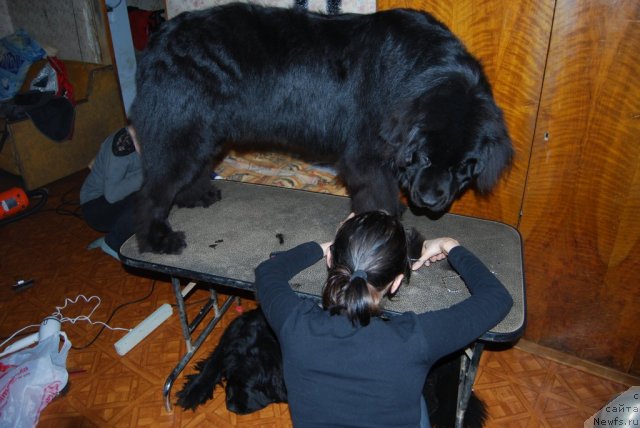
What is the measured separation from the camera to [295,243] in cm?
220

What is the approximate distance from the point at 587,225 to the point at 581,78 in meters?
0.74

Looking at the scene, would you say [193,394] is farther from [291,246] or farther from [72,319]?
[72,319]

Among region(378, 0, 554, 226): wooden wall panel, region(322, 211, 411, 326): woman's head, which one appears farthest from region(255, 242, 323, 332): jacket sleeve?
region(378, 0, 554, 226): wooden wall panel

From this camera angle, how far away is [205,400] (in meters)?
2.33

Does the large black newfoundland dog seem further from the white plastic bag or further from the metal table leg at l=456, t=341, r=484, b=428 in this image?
the white plastic bag

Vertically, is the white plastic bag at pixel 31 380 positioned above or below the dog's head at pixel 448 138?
below

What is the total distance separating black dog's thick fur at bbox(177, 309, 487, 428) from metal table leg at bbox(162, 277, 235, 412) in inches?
3.5

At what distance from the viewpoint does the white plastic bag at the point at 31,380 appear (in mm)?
2146

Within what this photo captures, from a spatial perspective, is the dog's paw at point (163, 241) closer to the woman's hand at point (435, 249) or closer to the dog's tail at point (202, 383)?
the dog's tail at point (202, 383)

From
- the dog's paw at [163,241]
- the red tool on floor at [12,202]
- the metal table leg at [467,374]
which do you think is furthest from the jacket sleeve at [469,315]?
the red tool on floor at [12,202]

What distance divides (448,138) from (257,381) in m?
1.52

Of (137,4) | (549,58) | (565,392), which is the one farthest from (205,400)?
(137,4)

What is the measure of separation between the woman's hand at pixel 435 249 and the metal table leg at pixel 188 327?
1.20m

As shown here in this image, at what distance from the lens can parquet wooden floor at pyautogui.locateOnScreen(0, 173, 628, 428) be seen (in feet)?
7.41
